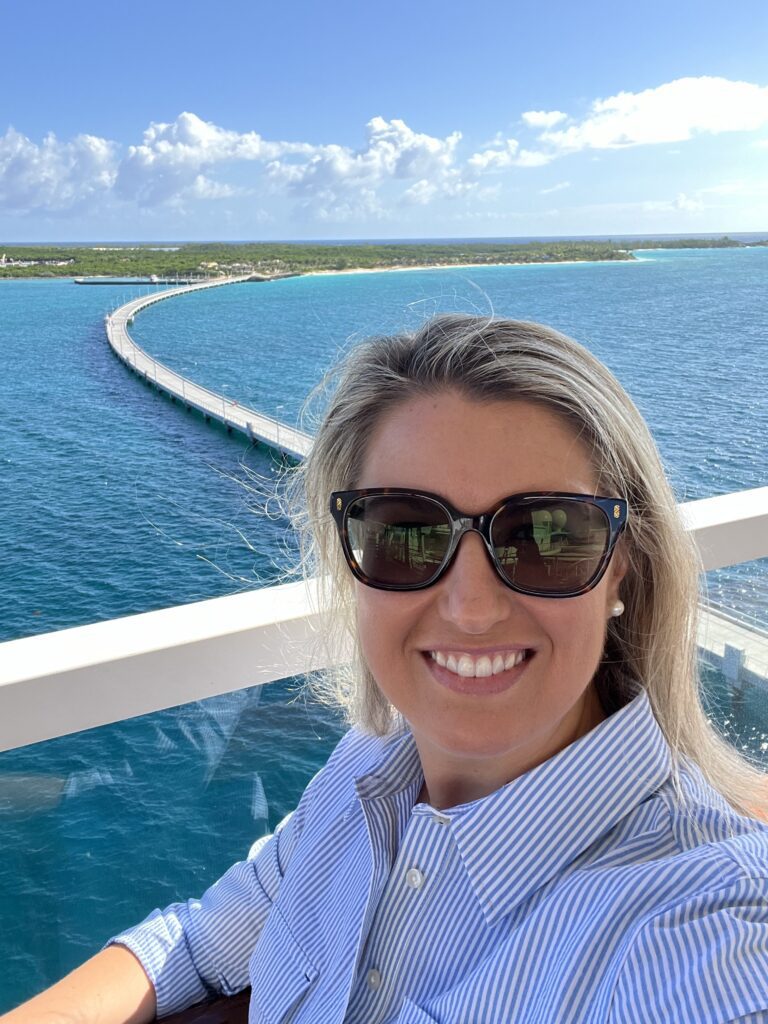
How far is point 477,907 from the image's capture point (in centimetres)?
62

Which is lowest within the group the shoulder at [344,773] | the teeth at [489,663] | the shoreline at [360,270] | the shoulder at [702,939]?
the shoulder at [344,773]

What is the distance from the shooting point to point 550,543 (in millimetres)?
671

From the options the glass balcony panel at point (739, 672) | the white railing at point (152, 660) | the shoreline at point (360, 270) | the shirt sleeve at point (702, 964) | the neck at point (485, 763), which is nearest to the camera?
the shirt sleeve at point (702, 964)

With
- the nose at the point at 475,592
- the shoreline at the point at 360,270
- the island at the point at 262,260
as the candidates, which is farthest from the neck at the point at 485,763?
the island at the point at 262,260

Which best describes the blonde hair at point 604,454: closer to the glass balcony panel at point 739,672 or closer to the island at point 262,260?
the glass balcony panel at point 739,672

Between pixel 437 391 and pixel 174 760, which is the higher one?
pixel 437 391

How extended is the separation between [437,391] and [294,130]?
10539cm

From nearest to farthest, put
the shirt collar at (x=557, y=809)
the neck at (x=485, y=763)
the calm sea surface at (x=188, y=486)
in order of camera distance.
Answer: the shirt collar at (x=557, y=809), the neck at (x=485, y=763), the calm sea surface at (x=188, y=486)

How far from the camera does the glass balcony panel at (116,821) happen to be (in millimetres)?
1102

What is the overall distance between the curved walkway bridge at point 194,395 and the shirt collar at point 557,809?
13294 millimetres

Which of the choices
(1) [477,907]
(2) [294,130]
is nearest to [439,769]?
(1) [477,907]

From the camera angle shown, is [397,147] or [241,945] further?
[397,147]

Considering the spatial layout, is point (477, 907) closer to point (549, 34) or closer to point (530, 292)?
point (530, 292)

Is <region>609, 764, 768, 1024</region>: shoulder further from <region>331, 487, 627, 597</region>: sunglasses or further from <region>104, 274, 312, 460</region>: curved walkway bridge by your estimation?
<region>104, 274, 312, 460</region>: curved walkway bridge
